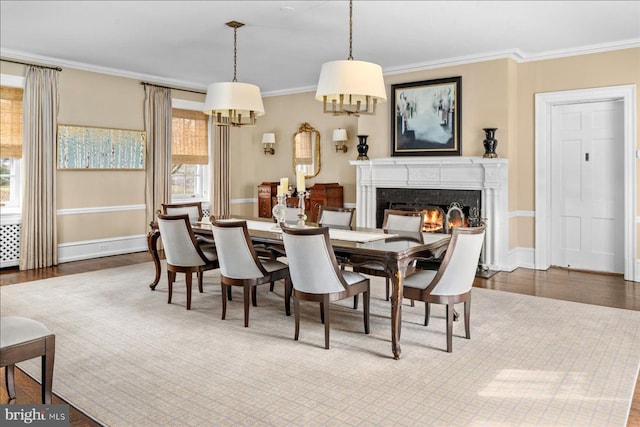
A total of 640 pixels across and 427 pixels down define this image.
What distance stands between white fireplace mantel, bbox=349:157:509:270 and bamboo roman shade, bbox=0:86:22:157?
15.0 feet

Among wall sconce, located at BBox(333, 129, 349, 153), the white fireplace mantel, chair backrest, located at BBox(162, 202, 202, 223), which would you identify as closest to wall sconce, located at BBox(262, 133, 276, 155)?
wall sconce, located at BBox(333, 129, 349, 153)

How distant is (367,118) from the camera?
7.12 m

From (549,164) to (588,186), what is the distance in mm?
520

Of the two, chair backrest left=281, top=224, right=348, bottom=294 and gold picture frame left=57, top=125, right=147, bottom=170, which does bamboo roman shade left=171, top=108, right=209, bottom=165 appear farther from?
chair backrest left=281, top=224, right=348, bottom=294

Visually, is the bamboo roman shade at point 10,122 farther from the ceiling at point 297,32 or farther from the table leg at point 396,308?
the table leg at point 396,308

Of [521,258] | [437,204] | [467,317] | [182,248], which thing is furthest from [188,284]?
[521,258]

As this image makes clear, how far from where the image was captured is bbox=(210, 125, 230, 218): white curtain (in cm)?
849

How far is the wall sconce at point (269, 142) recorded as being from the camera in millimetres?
8617

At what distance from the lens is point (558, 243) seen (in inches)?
248

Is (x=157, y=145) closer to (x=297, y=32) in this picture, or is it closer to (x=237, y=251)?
(x=297, y=32)

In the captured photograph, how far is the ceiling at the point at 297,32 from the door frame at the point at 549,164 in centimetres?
52

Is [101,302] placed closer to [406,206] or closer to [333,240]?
[333,240]

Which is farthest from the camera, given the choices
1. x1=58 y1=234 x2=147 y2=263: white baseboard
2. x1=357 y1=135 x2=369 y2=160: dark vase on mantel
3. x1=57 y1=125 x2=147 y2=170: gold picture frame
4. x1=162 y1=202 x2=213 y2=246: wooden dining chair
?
x1=357 y1=135 x2=369 y2=160: dark vase on mantel

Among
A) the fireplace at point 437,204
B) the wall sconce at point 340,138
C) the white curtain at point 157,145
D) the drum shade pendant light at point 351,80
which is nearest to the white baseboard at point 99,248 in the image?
the white curtain at point 157,145
